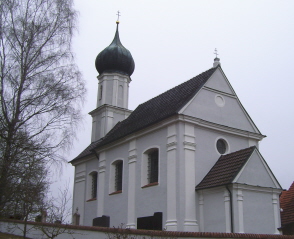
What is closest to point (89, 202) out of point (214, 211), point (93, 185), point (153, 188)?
point (93, 185)

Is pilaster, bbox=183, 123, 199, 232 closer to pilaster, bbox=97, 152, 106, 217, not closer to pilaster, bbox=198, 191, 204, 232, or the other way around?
pilaster, bbox=198, 191, 204, 232

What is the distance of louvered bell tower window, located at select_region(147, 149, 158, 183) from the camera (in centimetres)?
1770

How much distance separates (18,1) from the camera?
50.0 ft

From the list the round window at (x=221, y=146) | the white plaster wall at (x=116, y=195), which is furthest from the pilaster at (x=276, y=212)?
the white plaster wall at (x=116, y=195)

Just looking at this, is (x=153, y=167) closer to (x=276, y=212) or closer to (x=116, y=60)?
(x=276, y=212)

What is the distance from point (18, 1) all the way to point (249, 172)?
1124 centimetres

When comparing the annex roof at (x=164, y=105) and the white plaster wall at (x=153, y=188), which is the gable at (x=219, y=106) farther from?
the white plaster wall at (x=153, y=188)

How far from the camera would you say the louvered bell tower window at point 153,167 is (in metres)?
17.7

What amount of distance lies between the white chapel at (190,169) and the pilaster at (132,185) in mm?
46

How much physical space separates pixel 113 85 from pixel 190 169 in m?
12.6

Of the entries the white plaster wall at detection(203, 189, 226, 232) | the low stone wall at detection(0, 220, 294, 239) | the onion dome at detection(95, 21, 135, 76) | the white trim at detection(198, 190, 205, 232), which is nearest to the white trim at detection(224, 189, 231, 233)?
the white plaster wall at detection(203, 189, 226, 232)

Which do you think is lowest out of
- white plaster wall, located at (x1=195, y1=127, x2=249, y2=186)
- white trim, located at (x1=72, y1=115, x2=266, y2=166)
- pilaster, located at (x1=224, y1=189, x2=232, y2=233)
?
pilaster, located at (x1=224, y1=189, x2=232, y2=233)

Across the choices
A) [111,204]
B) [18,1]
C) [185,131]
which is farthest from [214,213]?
[18,1]

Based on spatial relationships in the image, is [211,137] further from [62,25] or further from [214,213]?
[62,25]
